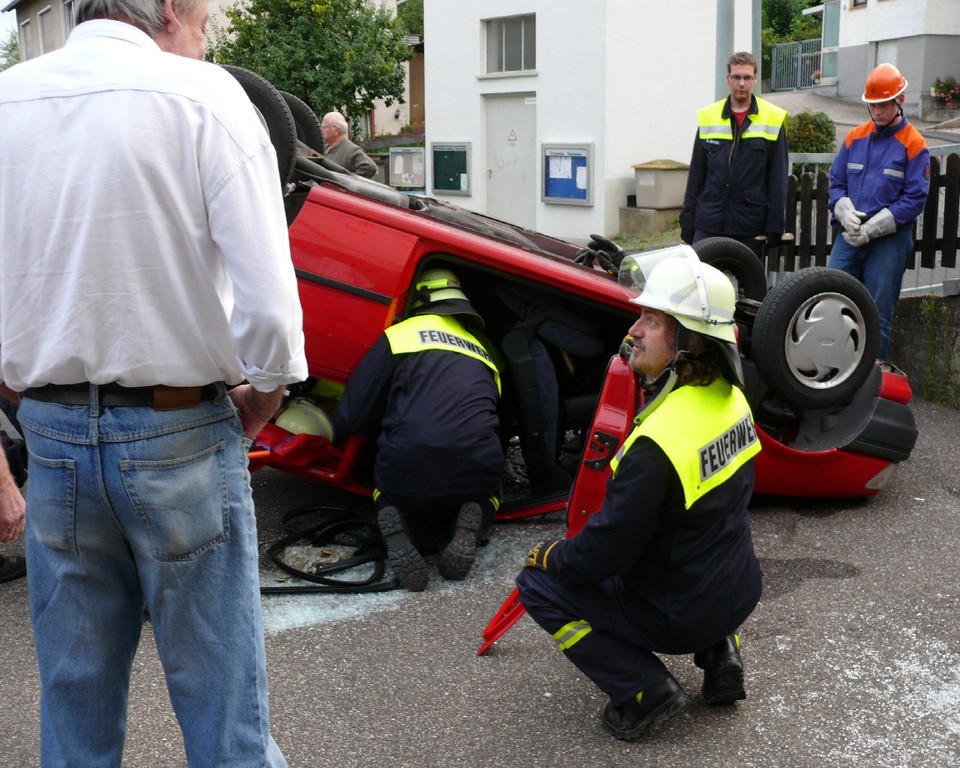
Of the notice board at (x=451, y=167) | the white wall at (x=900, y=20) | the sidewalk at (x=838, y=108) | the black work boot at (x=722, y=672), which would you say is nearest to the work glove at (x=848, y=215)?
the black work boot at (x=722, y=672)

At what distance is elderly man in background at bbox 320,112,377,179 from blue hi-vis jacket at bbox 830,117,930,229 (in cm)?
429

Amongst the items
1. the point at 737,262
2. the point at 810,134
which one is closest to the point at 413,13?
the point at 810,134

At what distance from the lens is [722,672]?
3.07 metres

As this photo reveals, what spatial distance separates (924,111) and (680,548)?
27.9 meters

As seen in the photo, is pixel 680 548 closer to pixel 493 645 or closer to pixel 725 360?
pixel 725 360

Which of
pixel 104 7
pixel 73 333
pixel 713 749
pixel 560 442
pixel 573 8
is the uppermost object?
pixel 573 8

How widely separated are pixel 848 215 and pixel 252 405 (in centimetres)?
461

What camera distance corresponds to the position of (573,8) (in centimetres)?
1656

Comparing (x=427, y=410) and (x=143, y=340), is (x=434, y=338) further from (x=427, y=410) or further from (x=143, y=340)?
(x=143, y=340)

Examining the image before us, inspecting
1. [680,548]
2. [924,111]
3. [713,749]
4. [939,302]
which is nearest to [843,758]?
[713,749]

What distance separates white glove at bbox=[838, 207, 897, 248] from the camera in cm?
583

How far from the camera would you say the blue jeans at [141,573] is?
1946 mm

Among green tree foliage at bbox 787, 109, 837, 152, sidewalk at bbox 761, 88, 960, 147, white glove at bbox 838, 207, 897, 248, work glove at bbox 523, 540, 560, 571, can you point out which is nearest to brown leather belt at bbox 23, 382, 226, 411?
work glove at bbox 523, 540, 560, 571

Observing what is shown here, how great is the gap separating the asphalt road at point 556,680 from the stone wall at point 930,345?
2174 mm
